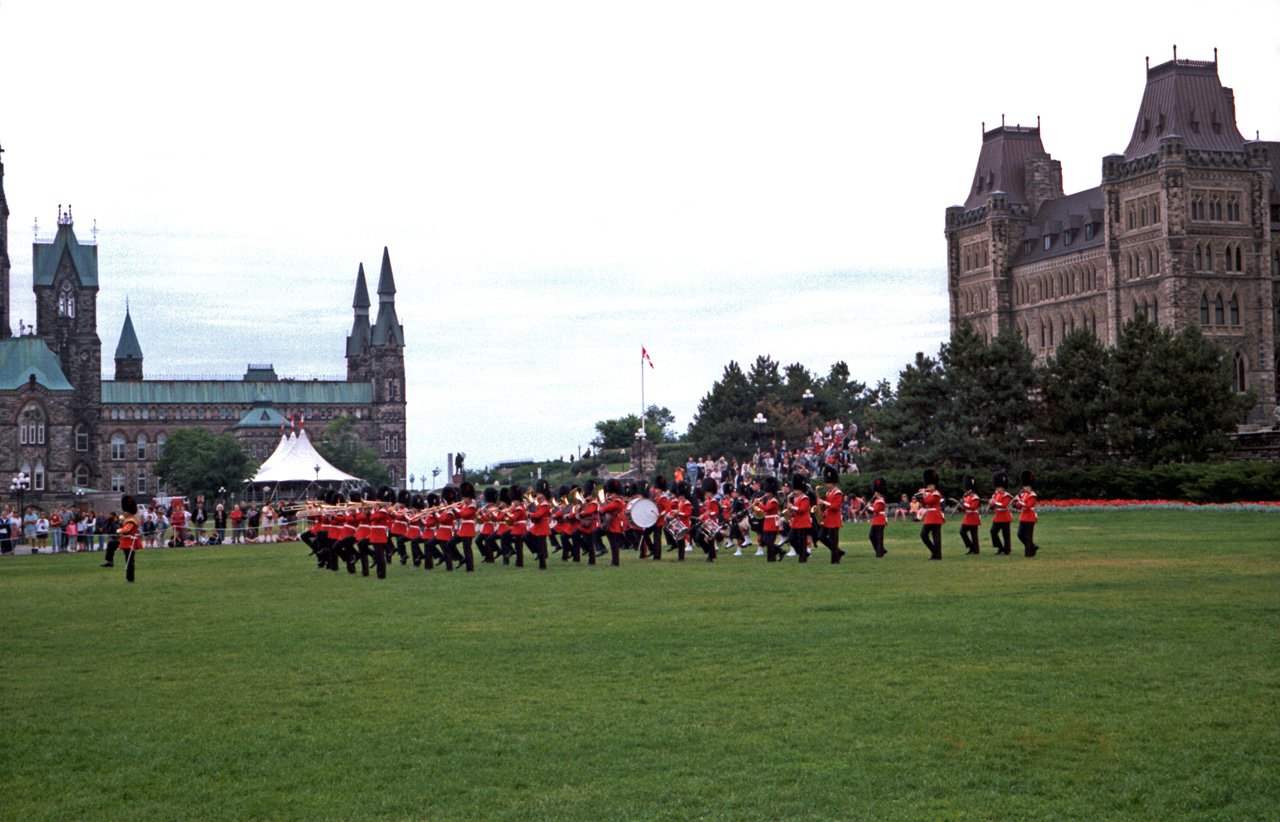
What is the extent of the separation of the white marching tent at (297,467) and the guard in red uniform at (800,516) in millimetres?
46612

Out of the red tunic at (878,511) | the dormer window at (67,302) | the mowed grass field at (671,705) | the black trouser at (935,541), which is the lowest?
the mowed grass field at (671,705)

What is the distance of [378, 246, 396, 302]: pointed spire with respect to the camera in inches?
6629

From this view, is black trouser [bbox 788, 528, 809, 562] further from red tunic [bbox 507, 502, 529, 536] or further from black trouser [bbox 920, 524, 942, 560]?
red tunic [bbox 507, 502, 529, 536]

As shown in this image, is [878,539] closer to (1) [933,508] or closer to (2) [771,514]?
(1) [933,508]

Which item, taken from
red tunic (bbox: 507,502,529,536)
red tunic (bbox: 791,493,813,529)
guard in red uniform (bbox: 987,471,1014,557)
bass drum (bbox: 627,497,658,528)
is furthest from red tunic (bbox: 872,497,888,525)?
red tunic (bbox: 507,502,529,536)

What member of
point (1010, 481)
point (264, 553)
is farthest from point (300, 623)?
point (1010, 481)

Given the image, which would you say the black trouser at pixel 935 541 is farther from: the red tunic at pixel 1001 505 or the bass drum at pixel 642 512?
the bass drum at pixel 642 512

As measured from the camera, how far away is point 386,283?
554 ft

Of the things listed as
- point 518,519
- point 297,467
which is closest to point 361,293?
point 297,467

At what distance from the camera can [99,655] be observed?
1466 cm

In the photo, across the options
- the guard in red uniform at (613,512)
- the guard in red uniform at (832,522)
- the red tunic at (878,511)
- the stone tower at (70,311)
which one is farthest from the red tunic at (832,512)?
the stone tower at (70,311)

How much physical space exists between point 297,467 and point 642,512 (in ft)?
159

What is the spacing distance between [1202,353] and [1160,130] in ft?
153

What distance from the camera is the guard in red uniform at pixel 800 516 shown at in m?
26.0
